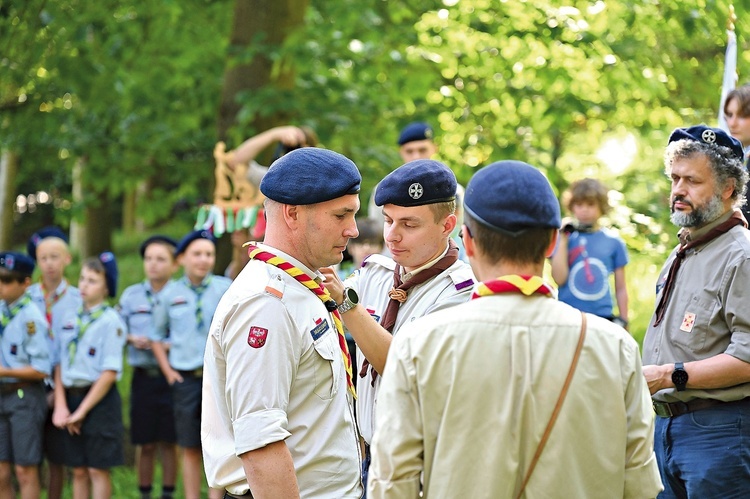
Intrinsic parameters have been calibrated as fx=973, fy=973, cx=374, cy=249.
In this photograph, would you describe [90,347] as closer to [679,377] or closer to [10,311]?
[10,311]

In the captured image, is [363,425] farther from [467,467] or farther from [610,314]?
[610,314]

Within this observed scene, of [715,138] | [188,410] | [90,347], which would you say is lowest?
[188,410]

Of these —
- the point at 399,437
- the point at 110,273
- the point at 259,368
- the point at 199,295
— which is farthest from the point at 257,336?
the point at 110,273

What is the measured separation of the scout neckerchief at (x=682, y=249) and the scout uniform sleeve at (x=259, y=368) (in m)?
1.85

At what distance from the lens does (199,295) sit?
7680 millimetres

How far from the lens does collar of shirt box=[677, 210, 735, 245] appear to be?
160 inches

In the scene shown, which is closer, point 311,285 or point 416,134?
point 311,285

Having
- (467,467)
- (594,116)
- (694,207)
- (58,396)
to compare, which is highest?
(594,116)

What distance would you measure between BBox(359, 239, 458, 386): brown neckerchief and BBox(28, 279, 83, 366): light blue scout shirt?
434 centimetres

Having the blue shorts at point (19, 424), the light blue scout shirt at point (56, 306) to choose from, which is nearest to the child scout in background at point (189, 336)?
the light blue scout shirt at point (56, 306)

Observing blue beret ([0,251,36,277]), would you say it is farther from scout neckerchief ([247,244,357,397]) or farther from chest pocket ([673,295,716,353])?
chest pocket ([673,295,716,353])

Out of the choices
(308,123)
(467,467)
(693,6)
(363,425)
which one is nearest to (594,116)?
(693,6)

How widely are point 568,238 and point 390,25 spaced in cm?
346

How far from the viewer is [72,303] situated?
7.72 m
